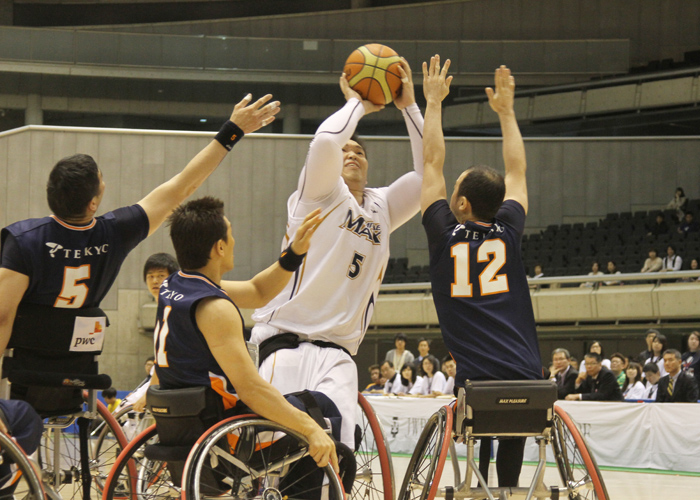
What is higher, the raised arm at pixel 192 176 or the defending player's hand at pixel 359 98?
the defending player's hand at pixel 359 98

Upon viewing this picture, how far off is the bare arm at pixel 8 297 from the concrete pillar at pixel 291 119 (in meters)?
17.1

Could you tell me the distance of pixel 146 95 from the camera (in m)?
20.1

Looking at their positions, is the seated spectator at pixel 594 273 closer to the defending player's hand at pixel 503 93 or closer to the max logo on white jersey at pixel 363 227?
the defending player's hand at pixel 503 93

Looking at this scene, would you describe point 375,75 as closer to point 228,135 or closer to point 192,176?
point 228,135

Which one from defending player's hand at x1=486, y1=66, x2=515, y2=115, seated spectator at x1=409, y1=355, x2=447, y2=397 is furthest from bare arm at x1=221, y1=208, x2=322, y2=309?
seated spectator at x1=409, y1=355, x2=447, y2=397

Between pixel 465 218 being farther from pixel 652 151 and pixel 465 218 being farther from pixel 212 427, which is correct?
pixel 652 151

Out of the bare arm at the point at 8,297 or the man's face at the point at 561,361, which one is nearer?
the bare arm at the point at 8,297

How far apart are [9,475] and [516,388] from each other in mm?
1902

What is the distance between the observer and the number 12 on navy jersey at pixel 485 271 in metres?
3.38

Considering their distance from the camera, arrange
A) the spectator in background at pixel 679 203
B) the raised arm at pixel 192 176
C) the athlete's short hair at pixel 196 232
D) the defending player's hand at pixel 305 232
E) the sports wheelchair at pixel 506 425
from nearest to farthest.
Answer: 1. the athlete's short hair at pixel 196 232
2. the sports wheelchair at pixel 506 425
3. the defending player's hand at pixel 305 232
4. the raised arm at pixel 192 176
5. the spectator in background at pixel 679 203

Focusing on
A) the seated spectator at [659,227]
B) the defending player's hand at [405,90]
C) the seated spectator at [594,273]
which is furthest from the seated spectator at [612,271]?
the defending player's hand at [405,90]

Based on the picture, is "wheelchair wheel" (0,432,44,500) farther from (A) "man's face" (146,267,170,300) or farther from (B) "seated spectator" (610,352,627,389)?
(B) "seated spectator" (610,352,627,389)

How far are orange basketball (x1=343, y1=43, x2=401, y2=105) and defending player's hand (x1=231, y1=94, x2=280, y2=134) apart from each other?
0.43 meters

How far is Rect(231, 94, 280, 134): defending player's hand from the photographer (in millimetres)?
3812
